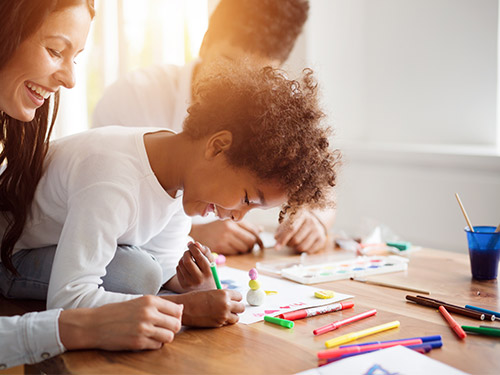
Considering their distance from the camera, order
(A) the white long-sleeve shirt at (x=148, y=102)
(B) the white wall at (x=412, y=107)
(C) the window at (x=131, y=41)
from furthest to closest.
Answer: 1. (C) the window at (x=131, y=41)
2. (B) the white wall at (x=412, y=107)
3. (A) the white long-sleeve shirt at (x=148, y=102)

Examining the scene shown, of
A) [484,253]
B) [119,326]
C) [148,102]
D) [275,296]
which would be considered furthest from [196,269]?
[148,102]

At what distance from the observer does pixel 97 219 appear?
1067mm

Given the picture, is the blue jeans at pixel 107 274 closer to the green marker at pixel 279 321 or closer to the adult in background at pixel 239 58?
the green marker at pixel 279 321

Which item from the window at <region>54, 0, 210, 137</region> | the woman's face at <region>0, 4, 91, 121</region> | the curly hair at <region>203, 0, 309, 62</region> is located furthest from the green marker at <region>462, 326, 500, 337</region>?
the window at <region>54, 0, 210, 137</region>

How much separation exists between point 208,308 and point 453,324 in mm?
425

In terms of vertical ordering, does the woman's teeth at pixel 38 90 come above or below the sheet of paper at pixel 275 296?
above

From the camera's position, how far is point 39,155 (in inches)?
52.3

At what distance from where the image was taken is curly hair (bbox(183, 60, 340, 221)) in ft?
3.81

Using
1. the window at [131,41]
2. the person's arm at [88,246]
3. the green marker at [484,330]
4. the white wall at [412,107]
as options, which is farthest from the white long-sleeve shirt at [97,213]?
the window at [131,41]

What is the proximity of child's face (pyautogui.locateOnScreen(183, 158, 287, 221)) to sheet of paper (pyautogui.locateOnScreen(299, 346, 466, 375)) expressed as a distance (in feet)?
1.32

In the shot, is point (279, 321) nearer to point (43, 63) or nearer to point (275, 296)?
point (275, 296)

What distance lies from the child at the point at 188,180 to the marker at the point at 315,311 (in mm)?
97

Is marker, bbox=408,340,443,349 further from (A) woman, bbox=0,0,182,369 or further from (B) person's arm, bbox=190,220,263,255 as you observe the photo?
(B) person's arm, bbox=190,220,263,255

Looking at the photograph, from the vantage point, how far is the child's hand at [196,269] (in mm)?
1233
